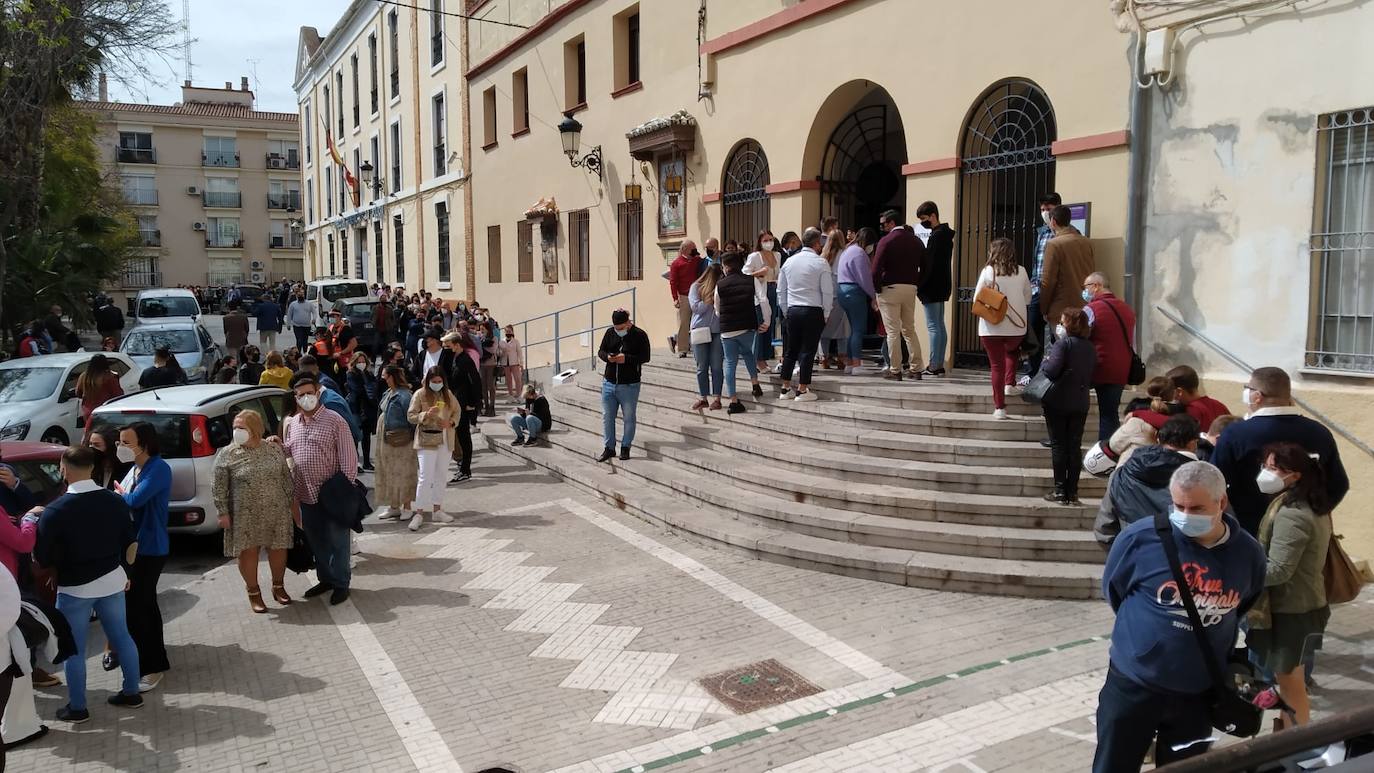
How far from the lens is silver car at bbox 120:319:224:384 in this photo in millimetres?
15852

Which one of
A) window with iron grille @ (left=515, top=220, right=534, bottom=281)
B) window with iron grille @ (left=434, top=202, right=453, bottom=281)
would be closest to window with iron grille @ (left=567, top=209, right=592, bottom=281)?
window with iron grille @ (left=515, top=220, right=534, bottom=281)

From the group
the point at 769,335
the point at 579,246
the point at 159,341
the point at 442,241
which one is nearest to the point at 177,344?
the point at 159,341

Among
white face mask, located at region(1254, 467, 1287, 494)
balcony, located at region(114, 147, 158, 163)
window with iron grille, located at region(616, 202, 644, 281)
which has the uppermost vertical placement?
balcony, located at region(114, 147, 158, 163)

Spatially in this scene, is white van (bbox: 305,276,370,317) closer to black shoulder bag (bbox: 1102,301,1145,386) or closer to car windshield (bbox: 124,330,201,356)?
car windshield (bbox: 124,330,201,356)

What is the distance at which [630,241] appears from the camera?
17.1 meters

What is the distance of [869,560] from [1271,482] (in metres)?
3.07

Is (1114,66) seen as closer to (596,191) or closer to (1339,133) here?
(1339,133)

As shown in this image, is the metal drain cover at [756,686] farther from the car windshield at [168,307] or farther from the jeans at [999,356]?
the car windshield at [168,307]

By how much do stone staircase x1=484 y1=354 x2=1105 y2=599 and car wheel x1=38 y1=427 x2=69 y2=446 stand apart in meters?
5.80

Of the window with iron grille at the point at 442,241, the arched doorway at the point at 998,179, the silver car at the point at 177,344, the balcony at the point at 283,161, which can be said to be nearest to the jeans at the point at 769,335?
the arched doorway at the point at 998,179

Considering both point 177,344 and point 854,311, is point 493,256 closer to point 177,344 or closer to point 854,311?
point 177,344

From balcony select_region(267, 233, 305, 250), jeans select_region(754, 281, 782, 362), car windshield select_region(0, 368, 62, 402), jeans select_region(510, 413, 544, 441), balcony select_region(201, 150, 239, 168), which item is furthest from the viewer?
balcony select_region(267, 233, 305, 250)

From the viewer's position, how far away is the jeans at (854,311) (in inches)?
409

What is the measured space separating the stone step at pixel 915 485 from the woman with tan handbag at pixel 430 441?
290 cm
